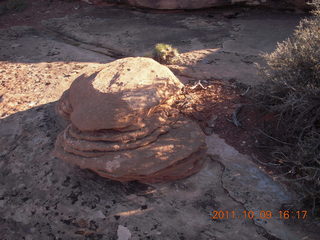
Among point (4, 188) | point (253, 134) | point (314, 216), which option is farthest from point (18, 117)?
point (314, 216)

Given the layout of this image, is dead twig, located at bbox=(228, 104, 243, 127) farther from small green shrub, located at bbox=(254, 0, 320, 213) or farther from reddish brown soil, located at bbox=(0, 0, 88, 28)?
reddish brown soil, located at bbox=(0, 0, 88, 28)

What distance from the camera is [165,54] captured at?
16.3 feet

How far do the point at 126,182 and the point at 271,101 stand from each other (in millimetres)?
1772

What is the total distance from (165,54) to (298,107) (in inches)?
95.5

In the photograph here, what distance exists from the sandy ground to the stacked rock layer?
24cm

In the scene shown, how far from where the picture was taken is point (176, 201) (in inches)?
111

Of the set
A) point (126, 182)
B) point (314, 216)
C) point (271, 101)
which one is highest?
point (271, 101)

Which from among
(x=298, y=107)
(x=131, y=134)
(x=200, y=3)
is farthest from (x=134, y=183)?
(x=200, y=3)

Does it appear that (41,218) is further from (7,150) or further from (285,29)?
(285,29)

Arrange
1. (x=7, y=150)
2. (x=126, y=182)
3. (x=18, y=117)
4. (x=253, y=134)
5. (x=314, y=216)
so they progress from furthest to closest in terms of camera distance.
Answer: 1. (x=18, y=117)
2. (x=7, y=150)
3. (x=253, y=134)
4. (x=126, y=182)
5. (x=314, y=216)
